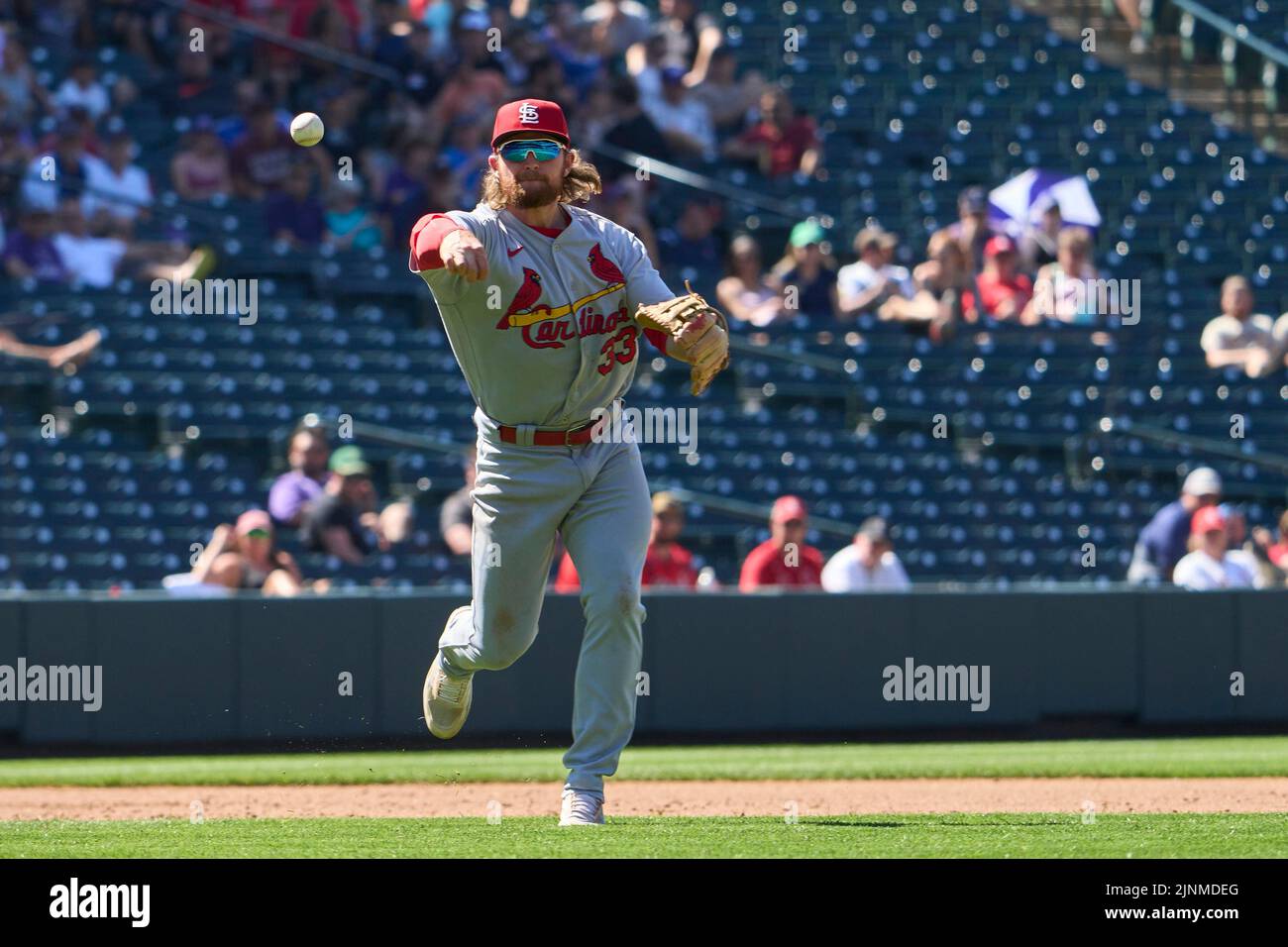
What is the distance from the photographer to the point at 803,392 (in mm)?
14078

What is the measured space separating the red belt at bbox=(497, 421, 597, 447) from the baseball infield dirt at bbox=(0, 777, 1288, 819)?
57.0 inches

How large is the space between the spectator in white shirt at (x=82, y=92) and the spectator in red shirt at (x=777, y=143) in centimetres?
479

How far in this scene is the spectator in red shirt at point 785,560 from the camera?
1138cm

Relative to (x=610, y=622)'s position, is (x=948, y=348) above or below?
above

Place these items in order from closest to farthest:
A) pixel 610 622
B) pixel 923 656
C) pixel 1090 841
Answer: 1. pixel 1090 841
2. pixel 610 622
3. pixel 923 656

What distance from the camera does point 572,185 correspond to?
6078 mm

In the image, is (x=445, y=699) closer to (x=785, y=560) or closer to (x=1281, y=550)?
(x=785, y=560)

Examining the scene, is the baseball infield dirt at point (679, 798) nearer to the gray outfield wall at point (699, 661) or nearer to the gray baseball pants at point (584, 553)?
the gray baseball pants at point (584, 553)

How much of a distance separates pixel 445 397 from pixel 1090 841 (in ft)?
27.8

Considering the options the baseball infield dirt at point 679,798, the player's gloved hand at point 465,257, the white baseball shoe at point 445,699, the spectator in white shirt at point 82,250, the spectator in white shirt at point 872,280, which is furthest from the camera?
the spectator in white shirt at point 872,280

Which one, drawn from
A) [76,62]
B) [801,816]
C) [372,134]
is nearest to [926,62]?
[372,134]

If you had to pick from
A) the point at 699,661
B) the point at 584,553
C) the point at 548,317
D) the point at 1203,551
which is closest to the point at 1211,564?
the point at 1203,551

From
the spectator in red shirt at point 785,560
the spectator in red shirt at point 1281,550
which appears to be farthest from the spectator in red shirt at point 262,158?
the spectator in red shirt at point 1281,550

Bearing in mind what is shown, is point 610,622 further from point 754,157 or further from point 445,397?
point 754,157
